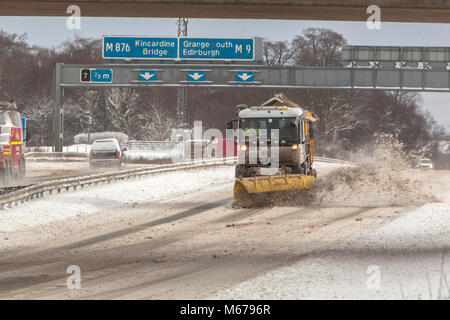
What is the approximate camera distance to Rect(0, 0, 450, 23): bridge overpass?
11.0 metres

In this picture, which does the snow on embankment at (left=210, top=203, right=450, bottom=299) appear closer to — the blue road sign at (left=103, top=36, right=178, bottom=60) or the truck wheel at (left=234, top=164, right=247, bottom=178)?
the truck wheel at (left=234, top=164, right=247, bottom=178)

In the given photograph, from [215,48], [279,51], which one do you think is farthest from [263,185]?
Result: [279,51]

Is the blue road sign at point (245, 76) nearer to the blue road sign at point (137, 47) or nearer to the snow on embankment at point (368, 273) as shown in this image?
the blue road sign at point (137, 47)

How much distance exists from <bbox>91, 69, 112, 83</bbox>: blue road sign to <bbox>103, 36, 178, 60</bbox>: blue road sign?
1.24m

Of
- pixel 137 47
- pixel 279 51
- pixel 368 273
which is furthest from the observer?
pixel 279 51

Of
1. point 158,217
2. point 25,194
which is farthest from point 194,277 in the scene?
point 25,194

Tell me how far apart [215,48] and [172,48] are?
2.57 metres

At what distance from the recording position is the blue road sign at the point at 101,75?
37.4 m

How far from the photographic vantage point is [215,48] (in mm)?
36469

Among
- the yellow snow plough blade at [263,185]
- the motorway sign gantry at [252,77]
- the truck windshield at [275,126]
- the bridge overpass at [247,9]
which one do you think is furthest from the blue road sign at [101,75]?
the bridge overpass at [247,9]

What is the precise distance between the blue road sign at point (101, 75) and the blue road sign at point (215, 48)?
467 centimetres

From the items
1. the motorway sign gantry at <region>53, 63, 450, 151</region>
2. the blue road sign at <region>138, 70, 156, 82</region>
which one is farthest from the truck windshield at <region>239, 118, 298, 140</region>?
the blue road sign at <region>138, 70, 156, 82</region>

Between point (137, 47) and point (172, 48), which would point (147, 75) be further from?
point (172, 48)

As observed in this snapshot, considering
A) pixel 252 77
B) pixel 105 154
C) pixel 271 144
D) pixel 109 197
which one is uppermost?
pixel 252 77
